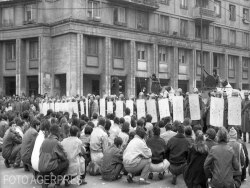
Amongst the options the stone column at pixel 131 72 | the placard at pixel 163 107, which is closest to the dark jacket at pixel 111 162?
the placard at pixel 163 107

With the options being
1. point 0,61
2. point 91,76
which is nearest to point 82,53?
point 91,76

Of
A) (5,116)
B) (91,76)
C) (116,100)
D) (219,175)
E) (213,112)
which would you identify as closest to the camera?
(219,175)

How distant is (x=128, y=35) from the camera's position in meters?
38.5

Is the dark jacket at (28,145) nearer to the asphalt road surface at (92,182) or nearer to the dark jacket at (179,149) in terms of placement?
the asphalt road surface at (92,182)

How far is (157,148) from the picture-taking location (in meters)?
10.1

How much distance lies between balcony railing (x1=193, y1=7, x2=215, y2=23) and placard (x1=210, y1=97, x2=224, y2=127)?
109 feet

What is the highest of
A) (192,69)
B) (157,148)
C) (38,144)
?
(192,69)

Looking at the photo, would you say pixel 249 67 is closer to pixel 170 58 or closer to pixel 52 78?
pixel 170 58

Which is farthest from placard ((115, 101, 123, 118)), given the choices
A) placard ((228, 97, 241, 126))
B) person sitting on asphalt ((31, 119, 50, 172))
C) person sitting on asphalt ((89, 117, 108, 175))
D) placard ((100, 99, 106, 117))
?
person sitting on asphalt ((31, 119, 50, 172))

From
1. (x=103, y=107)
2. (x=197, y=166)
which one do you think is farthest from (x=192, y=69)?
(x=197, y=166)

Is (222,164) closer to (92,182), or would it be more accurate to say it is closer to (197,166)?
(197,166)

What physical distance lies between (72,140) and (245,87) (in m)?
48.1

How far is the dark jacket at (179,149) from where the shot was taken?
9.51m

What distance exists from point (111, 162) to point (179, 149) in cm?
179
